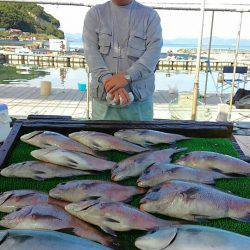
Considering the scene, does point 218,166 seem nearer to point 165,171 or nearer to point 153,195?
point 165,171

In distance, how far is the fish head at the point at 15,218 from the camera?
165 centimetres

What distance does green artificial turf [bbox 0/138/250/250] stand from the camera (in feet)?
5.41

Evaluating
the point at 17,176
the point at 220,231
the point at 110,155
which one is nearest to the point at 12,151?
the point at 17,176

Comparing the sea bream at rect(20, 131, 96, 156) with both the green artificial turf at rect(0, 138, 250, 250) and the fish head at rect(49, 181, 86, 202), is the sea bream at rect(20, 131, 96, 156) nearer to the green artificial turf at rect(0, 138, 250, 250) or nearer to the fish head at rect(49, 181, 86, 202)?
the green artificial turf at rect(0, 138, 250, 250)

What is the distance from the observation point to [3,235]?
4.64ft

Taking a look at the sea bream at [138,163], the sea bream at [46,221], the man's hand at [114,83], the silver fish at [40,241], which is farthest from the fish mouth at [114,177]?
the man's hand at [114,83]

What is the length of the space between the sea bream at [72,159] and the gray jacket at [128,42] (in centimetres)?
104

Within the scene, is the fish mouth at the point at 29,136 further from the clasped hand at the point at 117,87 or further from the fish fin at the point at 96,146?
the clasped hand at the point at 117,87

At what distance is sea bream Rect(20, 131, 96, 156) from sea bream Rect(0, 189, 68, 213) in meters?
0.65

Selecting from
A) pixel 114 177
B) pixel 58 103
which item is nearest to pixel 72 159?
pixel 114 177

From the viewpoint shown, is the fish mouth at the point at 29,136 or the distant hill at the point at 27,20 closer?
the fish mouth at the point at 29,136

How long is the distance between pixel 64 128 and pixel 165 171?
1115 mm

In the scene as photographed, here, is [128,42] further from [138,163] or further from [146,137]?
[138,163]

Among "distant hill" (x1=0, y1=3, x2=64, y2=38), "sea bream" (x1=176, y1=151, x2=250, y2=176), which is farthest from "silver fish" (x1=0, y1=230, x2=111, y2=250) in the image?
"distant hill" (x1=0, y1=3, x2=64, y2=38)
